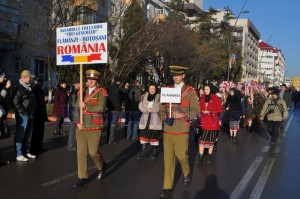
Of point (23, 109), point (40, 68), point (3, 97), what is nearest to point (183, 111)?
point (3, 97)

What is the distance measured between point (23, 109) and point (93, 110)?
2626mm

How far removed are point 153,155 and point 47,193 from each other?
3.86 m

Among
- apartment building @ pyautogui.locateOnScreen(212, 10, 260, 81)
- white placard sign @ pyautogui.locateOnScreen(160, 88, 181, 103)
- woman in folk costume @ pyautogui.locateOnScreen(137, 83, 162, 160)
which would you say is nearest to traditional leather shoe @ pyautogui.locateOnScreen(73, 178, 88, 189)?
white placard sign @ pyautogui.locateOnScreen(160, 88, 181, 103)

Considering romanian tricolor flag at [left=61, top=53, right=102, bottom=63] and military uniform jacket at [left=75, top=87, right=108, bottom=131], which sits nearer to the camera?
military uniform jacket at [left=75, top=87, right=108, bottom=131]

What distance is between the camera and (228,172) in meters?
8.16

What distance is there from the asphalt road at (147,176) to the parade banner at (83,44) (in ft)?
7.20

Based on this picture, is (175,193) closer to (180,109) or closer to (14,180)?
(180,109)

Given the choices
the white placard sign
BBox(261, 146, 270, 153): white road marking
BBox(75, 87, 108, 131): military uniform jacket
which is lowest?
BBox(261, 146, 270, 153): white road marking

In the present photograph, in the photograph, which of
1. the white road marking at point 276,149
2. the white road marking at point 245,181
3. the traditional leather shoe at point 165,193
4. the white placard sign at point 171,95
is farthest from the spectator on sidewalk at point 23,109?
the white road marking at point 276,149

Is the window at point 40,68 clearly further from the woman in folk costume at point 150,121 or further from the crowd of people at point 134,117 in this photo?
the woman in folk costume at point 150,121

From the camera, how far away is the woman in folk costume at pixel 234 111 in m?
12.9

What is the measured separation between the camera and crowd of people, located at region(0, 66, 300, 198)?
6352 millimetres

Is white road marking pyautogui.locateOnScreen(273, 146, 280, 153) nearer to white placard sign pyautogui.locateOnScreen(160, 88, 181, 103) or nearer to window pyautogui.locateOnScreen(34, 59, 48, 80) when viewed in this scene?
white placard sign pyautogui.locateOnScreen(160, 88, 181, 103)

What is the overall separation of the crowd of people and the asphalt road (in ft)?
1.06
